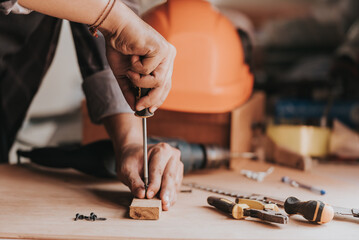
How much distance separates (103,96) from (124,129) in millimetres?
108

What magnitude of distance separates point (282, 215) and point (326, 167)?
60 centimetres

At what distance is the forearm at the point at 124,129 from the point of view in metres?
0.83

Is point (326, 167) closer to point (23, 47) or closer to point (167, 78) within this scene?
point (167, 78)

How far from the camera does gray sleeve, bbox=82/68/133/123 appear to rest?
0.90m

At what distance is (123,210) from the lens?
669 millimetres

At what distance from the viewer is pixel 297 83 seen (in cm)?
164

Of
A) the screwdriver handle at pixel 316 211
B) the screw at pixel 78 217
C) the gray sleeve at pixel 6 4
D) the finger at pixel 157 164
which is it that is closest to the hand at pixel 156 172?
the finger at pixel 157 164

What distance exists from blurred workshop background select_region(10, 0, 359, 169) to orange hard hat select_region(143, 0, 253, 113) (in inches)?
3.3

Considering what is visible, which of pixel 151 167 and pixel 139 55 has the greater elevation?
pixel 139 55

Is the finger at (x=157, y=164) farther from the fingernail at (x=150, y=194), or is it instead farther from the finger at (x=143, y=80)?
the finger at (x=143, y=80)

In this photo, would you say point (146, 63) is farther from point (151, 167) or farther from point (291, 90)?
point (291, 90)

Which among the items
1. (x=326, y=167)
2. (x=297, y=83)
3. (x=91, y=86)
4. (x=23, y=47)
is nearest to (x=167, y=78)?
(x=91, y=86)

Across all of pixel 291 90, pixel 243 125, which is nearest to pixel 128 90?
pixel 243 125

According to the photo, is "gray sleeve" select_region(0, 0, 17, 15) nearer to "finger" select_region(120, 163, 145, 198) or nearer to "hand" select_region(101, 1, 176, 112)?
"hand" select_region(101, 1, 176, 112)
